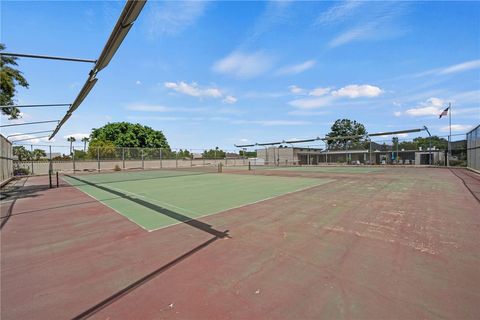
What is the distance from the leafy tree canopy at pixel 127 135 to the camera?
51.8 m

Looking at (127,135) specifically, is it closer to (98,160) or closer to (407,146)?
(98,160)

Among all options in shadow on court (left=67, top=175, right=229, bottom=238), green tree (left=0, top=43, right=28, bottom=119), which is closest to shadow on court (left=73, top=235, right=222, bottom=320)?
shadow on court (left=67, top=175, right=229, bottom=238)

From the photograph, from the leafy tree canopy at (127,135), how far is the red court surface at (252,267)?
161 ft

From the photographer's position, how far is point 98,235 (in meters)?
5.17

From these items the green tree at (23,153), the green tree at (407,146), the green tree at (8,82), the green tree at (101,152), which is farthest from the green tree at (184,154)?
the green tree at (407,146)

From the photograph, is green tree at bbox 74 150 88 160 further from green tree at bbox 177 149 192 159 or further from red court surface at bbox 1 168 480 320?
red court surface at bbox 1 168 480 320

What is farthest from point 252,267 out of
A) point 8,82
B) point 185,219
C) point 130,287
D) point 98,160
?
point 98,160

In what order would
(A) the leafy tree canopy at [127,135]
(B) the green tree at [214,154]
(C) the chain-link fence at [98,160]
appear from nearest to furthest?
(C) the chain-link fence at [98,160]
(B) the green tree at [214,154]
(A) the leafy tree canopy at [127,135]

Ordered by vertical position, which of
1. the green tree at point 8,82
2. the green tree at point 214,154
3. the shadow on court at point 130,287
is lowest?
the shadow on court at point 130,287

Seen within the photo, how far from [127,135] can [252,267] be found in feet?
178

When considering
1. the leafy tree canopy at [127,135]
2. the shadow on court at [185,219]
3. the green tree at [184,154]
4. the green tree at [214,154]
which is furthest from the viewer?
the leafy tree canopy at [127,135]

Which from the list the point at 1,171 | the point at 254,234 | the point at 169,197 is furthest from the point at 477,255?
the point at 1,171

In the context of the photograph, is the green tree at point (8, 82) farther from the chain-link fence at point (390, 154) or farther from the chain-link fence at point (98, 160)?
the chain-link fence at point (390, 154)

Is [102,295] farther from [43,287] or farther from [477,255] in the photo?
[477,255]
